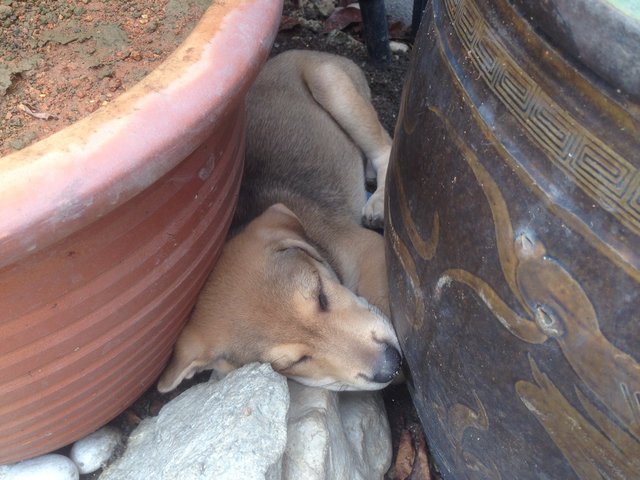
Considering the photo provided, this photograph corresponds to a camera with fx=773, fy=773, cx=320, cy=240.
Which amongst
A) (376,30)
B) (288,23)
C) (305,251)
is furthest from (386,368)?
(288,23)

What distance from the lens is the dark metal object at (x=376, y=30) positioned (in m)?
3.43

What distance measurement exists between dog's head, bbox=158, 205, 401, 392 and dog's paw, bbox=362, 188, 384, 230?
0.89 meters

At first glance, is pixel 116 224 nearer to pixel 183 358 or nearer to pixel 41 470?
pixel 183 358

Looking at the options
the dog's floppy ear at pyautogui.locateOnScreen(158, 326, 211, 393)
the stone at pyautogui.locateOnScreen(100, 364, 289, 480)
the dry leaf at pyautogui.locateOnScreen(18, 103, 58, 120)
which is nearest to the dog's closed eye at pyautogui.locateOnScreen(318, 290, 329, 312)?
the stone at pyautogui.locateOnScreen(100, 364, 289, 480)

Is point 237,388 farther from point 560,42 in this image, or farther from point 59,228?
point 560,42

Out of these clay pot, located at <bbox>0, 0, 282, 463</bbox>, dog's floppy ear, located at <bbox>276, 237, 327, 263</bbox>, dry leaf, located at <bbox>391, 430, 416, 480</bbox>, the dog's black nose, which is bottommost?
dry leaf, located at <bbox>391, 430, 416, 480</bbox>

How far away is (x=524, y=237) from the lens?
1.22 metres

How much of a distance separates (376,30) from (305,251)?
147cm

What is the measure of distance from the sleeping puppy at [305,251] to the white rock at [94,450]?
0.27m

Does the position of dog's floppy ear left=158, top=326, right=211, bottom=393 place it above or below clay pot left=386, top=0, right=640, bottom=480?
below

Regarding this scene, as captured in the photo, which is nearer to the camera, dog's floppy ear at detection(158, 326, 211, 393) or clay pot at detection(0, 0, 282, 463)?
clay pot at detection(0, 0, 282, 463)

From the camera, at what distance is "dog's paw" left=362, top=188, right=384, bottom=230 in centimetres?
323

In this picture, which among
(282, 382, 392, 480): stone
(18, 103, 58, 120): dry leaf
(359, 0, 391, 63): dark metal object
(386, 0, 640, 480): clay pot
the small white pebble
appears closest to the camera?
(386, 0, 640, 480): clay pot

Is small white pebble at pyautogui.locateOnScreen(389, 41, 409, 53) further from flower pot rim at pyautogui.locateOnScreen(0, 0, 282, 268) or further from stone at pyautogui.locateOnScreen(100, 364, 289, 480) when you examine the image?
flower pot rim at pyautogui.locateOnScreen(0, 0, 282, 268)
